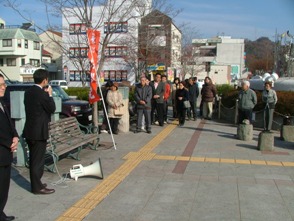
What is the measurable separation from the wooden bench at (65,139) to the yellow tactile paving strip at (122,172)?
0.97 m

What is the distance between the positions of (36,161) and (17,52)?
193 feet

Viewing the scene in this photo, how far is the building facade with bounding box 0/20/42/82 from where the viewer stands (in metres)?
58.1

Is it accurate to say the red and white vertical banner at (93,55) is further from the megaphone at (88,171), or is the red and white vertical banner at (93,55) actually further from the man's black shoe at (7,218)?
the man's black shoe at (7,218)

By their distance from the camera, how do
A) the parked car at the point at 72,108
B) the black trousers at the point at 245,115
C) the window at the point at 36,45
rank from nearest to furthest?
1. the black trousers at the point at 245,115
2. the parked car at the point at 72,108
3. the window at the point at 36,45

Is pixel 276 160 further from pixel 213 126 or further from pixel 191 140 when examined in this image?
pixel 213 126

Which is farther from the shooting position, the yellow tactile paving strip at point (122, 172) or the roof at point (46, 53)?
the roof at point (46, 53)

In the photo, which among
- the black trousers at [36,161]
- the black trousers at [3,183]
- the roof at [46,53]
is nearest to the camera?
the black trousers at [3,183]

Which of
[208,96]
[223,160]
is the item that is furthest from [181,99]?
[223,160]

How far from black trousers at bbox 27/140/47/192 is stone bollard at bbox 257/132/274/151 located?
5.34 meters

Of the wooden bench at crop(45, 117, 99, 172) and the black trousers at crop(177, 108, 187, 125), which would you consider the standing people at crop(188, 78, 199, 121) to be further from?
the wooden bench at crop(45, 117, 99, 172)

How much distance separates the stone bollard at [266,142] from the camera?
320 inches

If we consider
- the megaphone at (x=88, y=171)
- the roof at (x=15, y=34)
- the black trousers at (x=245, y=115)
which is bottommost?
the megaphone at (x=88, y=171)

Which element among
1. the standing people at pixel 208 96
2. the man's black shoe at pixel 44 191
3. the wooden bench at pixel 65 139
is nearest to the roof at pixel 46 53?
the standing people at pixel 208 96

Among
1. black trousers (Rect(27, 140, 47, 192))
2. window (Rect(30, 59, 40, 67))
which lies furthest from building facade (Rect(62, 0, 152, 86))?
window (Rect(30, 59, 40, 67))
